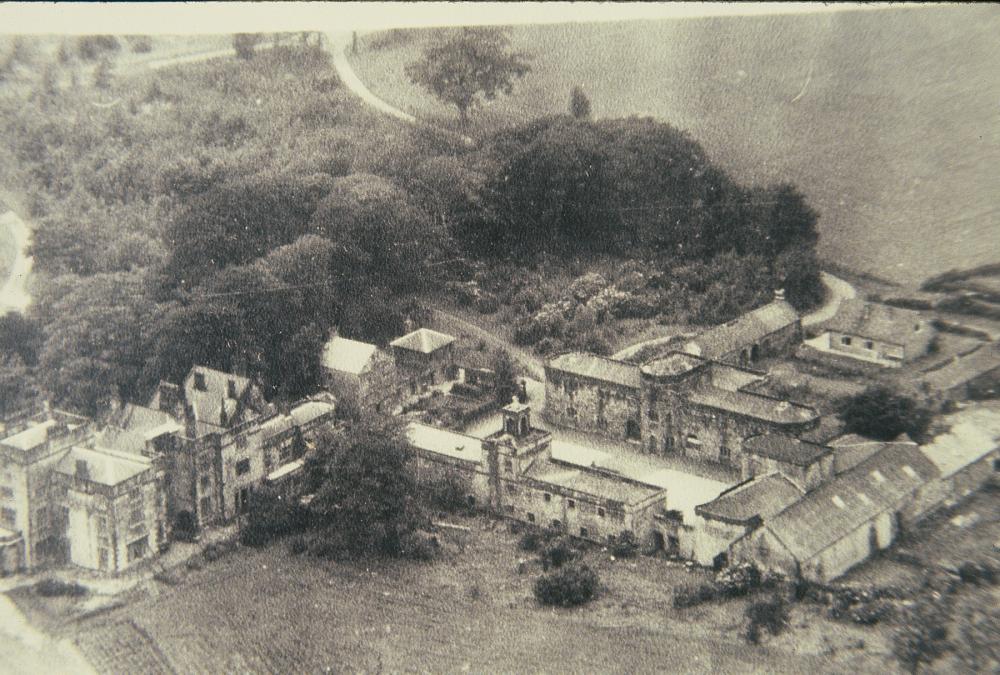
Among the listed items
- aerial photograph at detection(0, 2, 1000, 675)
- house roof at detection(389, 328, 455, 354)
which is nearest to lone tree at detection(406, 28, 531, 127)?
aerial photograph at detection(0, 2, 1000, 675)

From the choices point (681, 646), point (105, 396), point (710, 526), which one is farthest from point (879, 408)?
point (105, 396)

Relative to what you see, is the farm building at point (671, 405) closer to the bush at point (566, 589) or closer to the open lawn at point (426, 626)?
the open lawn at point (426, 626)

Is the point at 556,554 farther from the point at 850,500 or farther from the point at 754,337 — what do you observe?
the point at 754,337

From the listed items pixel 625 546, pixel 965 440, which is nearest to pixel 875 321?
pixel 965 440

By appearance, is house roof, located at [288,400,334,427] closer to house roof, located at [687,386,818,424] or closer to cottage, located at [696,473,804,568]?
house roof, located at [687,386,818,424]

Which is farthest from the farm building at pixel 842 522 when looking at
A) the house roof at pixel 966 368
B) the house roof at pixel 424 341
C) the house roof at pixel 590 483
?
the house roof at pixel 424 341
